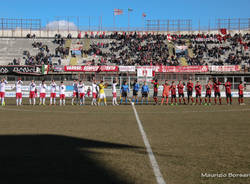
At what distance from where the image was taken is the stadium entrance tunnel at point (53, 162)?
535 centimetres

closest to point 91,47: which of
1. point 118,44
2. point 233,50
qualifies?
point 118,44

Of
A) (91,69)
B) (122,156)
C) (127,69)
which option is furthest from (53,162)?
(91,69)

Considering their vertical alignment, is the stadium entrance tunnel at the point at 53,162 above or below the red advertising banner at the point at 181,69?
below

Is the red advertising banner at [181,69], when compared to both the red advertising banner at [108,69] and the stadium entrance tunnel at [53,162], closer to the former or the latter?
the red advertising banner at [108,69]

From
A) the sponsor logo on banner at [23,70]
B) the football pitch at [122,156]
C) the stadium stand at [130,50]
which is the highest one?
the stadium stand at [130,50]

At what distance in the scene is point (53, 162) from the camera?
6484 millimetres

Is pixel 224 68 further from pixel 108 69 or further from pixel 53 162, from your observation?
pixel 53 162

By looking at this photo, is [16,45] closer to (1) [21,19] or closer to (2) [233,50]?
(1) [21,19]

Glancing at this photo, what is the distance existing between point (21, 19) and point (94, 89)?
55.2m

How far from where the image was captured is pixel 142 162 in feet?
21.2

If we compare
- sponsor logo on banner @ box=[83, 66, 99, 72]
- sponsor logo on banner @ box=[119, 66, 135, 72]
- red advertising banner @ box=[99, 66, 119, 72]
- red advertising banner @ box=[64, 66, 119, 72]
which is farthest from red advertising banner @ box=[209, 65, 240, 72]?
sponsor logo on banner @ box=[83, 66, 99, 72]

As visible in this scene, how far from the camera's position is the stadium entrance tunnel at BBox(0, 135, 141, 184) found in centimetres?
535

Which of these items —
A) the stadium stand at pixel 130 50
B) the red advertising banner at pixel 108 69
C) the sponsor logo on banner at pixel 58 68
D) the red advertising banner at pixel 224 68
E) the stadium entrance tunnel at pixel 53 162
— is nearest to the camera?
the stadium entrance tunnel at pixel 53 162


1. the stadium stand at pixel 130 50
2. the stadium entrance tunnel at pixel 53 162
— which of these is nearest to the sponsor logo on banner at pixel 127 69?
the stadium stand at pixel 130 50
